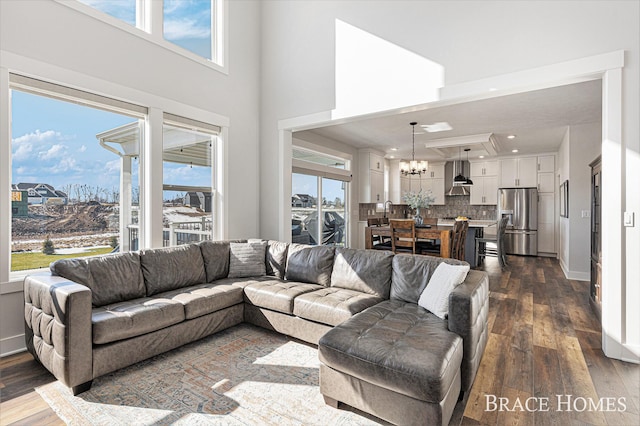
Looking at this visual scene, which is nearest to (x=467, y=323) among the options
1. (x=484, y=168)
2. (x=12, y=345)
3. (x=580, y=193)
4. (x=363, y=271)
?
(x=363, y=271)

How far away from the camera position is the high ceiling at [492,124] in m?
4.32

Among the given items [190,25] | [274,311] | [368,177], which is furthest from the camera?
[368,177]

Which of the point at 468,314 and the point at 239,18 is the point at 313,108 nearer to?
the point at 239,18

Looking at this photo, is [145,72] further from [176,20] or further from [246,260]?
[246,260]

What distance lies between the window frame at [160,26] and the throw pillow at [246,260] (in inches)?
97.4

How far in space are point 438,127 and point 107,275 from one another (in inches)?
216

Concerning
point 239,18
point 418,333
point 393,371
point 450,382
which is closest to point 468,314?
point 418,333

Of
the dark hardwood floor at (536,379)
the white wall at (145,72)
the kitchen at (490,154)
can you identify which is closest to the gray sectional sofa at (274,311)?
the dark hardwood floor at (536,379)

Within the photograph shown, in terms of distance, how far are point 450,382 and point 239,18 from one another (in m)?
5.19

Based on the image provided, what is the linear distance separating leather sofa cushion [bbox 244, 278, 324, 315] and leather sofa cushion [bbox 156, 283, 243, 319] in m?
0.16

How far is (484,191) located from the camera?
8945 mm

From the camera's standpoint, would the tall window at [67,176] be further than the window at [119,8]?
No

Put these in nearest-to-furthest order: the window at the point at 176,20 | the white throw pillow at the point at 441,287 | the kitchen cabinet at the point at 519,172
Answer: the white throw pillow at the point at 441,287, the window at the point at 176,20, the kitchen cabinet at the point at 519,172

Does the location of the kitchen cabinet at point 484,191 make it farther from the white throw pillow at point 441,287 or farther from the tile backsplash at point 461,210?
the white throw pillow at point 441,287
